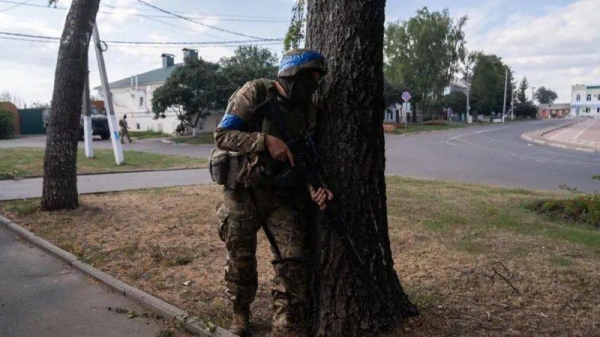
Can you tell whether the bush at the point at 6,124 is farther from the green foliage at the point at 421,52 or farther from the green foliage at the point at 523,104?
the green foliage at the point at 523,104

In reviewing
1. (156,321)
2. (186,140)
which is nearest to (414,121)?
(186,140)

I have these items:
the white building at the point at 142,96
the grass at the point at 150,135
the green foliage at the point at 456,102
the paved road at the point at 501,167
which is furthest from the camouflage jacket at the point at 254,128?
the green foliage at the point at 456,102

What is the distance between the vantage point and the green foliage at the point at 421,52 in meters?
59.3

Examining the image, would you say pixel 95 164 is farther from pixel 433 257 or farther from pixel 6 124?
pixel 6 124

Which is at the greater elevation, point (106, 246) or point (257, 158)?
point (257, 158)

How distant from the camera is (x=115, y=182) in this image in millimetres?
11836

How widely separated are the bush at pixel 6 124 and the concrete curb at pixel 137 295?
31.4m

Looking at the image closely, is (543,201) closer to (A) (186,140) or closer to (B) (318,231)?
(B) (318,231)

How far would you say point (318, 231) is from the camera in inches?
131

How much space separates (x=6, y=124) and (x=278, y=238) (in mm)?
36075

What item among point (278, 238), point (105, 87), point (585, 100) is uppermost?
point (585, 100)

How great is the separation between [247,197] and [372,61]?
1.21 meters

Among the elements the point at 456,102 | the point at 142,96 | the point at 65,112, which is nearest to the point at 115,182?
the point at 65,112

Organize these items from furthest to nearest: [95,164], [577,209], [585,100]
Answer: [585,100], [95,164], [577,209]
